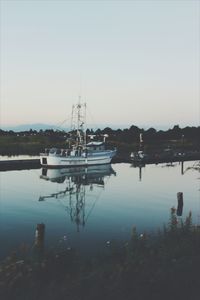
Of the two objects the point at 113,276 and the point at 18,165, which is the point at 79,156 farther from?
the point at 113,276

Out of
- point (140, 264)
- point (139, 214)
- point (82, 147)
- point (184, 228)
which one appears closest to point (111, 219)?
point (139, 214)

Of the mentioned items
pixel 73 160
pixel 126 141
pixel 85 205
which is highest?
pixel 126 141

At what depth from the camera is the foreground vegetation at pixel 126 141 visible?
119919 millimetres

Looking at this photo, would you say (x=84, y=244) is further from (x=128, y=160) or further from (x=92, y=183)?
(x=128, y=160)

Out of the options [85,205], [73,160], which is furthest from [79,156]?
[85,205]

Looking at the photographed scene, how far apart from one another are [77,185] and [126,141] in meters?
93.7

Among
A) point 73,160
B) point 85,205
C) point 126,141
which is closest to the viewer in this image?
point 85,205

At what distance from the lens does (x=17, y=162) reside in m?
76.8

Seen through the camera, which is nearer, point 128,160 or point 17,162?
point 17,162

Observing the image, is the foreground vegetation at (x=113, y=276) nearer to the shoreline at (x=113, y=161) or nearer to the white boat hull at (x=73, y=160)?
the shoreline at (x=113, y=161)

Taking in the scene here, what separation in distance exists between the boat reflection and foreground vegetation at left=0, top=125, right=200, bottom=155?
76.3ft

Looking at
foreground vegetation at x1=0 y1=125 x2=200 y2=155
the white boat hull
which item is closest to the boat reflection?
the white boat hull

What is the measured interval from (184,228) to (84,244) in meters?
7.94

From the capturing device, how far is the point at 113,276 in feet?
40.2
